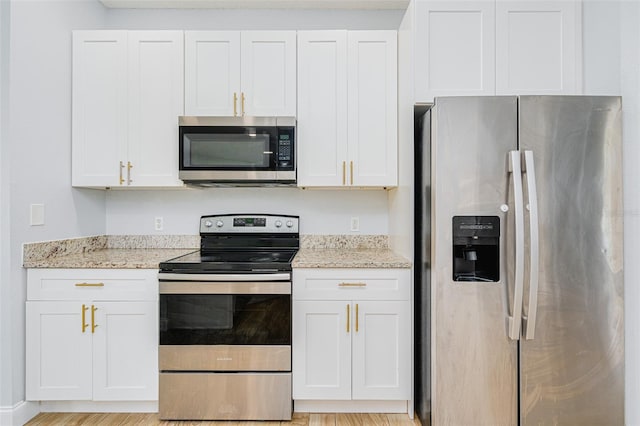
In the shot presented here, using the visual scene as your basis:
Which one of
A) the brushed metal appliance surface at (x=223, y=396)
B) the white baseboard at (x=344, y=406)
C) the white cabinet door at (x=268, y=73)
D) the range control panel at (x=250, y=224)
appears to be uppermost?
the white cabinet door at (x=268, y=73)

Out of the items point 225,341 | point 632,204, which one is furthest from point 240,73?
point 632,204

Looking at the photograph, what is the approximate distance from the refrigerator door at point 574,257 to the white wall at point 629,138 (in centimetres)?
6

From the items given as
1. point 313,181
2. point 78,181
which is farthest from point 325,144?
point 78,181

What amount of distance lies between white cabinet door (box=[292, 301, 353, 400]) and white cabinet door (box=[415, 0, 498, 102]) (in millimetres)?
1251

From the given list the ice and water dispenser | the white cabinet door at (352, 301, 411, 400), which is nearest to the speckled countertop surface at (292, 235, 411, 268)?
the white cabinet door at (352, 301, 411, 400)

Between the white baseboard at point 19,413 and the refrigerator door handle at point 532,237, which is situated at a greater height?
→ the refrigerator door handle at point 532,237

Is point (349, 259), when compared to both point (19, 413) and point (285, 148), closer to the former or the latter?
point (285, 148)

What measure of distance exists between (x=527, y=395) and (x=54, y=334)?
2.39 metres

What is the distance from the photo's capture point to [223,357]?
2.16 meters

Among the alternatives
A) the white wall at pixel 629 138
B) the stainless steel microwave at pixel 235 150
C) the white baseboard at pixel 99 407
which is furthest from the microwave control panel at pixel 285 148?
the white wall at pixel 629 138

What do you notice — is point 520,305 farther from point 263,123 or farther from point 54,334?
point 54,334

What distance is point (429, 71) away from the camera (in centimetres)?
218

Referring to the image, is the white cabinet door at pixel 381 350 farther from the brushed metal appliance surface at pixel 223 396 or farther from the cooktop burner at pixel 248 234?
the cooktop burner at pixel 248 234

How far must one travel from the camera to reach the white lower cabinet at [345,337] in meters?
2.20
